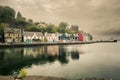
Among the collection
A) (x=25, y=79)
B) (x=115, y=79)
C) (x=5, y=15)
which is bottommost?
(x=115, y=79)

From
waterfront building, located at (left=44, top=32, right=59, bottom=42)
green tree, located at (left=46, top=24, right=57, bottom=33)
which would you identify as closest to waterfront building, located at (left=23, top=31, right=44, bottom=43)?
waterfront building, located at (left=44, top=32, right=59, bottom=42)

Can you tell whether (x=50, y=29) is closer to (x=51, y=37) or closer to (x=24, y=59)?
(x=51, y=37)

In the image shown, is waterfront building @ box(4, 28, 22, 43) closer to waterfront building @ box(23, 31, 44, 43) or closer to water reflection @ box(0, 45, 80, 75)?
waterfront building @ box(23, 31, 44, 43)

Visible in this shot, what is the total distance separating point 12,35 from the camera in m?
122

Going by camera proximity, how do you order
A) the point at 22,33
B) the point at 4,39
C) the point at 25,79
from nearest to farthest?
the point at 25,79
the point at 4,39
the point at 22,33

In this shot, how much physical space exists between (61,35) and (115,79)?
155m

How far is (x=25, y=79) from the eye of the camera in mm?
17906

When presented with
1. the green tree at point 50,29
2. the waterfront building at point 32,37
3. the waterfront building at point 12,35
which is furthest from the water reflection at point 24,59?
the green tree at point 50,29

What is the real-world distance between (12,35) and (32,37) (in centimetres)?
1877

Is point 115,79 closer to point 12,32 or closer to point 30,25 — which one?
point 12,32

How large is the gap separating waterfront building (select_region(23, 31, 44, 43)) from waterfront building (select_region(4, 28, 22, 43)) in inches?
163

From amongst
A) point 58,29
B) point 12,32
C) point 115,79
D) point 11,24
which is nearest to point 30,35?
point 12,32

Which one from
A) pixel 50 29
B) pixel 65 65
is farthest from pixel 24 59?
pixel 50 29

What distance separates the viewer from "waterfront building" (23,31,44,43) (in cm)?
13024
